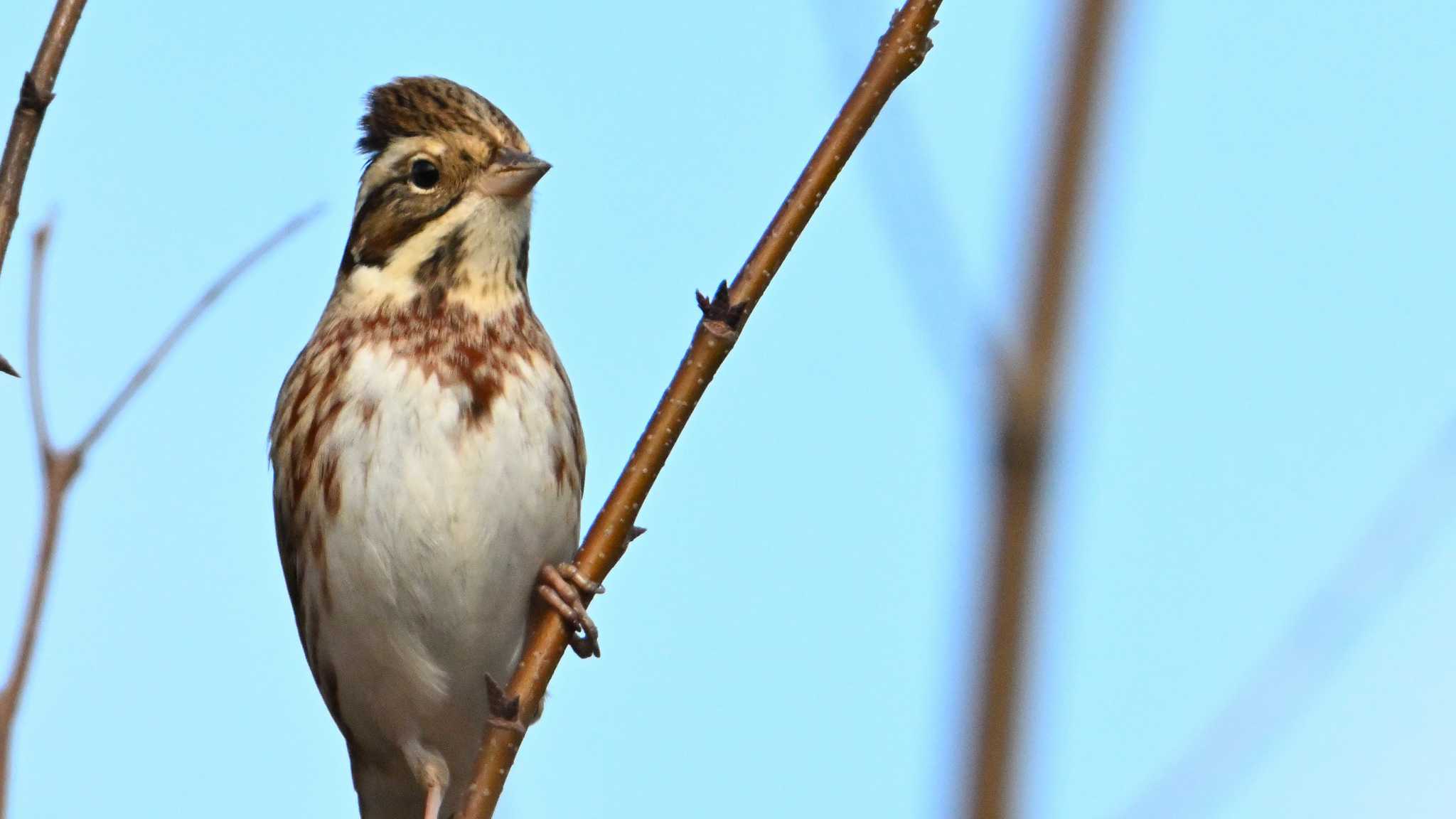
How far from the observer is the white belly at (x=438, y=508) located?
247 inches

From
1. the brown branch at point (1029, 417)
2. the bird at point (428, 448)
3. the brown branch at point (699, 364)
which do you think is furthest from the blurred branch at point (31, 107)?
the bird at point (428, 448)

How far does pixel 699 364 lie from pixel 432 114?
322cm

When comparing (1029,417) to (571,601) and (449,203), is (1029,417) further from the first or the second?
(449,203)

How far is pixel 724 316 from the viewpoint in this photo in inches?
152

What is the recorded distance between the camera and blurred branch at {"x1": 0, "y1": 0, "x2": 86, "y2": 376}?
3328 millimetres

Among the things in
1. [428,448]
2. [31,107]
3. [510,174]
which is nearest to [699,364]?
[31,107]

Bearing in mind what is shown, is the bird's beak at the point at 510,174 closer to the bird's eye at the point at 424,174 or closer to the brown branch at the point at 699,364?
the bird's eye at the point at 424,174

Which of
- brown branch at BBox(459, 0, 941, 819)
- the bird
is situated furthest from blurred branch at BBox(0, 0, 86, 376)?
the bird

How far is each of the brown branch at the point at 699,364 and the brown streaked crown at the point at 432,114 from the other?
241cm

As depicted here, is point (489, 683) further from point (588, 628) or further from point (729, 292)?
point (588, 628)

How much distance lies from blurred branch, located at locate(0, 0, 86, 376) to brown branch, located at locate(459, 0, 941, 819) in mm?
1411

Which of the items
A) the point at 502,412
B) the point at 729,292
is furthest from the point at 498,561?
the point at 729,292

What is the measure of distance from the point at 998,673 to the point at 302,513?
17.7 feet

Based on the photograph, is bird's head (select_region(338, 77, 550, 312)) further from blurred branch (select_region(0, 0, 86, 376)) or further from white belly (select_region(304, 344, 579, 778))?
blurred branch (select_region(0, 0, 86, 376))
